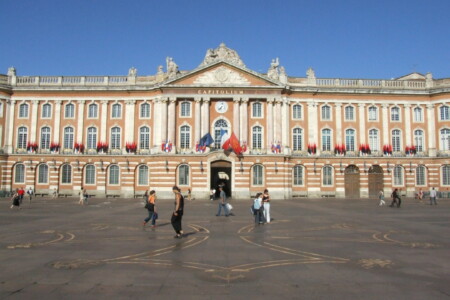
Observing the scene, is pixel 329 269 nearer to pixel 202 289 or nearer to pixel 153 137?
pixel 202 289

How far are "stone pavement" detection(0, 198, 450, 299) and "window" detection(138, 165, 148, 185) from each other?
3409 centimetres

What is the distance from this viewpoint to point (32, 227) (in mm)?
20750

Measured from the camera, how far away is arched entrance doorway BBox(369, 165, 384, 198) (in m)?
55.8

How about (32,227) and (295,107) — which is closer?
(32,227)

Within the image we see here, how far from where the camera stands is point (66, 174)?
5553cm

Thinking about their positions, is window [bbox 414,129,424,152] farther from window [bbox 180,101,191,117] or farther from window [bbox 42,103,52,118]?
window [bbox 42,103,52,118]

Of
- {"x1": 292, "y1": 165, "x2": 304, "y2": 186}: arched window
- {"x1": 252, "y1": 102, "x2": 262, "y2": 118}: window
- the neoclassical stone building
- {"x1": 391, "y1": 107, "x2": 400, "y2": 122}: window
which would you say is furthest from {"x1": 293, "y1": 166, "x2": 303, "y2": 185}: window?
{"x1": 391, "y1": 107, "x2": 400, "y2": 122}: window

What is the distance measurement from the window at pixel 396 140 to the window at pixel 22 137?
5239 cm

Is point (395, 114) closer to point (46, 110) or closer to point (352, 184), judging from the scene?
point (352, 184)

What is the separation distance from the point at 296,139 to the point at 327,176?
22.2 ft

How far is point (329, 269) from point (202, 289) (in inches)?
162

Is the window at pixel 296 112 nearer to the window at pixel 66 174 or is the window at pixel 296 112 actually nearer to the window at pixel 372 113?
the window at pixel 372 113

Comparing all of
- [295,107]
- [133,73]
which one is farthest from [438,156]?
[133,73]

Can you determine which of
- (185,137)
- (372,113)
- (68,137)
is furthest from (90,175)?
(372,113)
